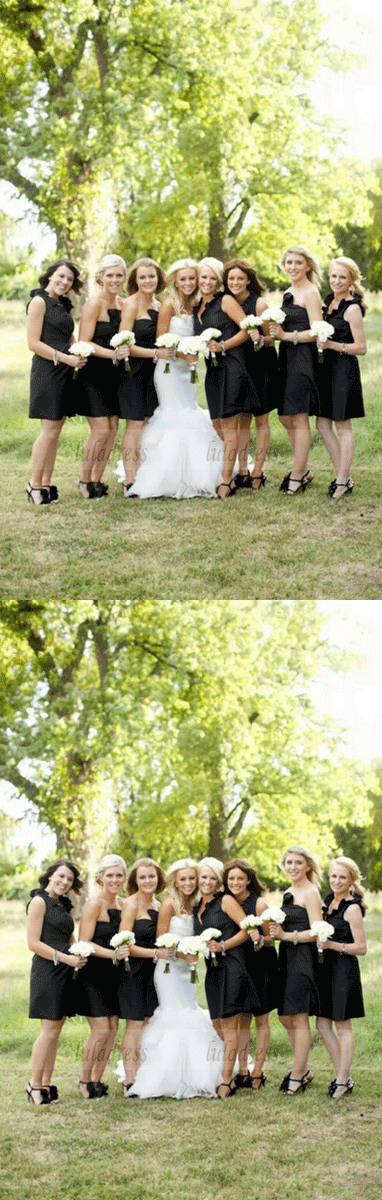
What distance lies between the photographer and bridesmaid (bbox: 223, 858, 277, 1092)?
8820mm

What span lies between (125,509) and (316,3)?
593 inches

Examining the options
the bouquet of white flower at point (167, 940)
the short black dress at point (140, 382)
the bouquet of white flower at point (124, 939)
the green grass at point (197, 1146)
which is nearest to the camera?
the green grass at point (197, 1146)

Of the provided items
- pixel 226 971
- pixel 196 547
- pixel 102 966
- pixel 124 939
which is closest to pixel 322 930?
pixel 226 971

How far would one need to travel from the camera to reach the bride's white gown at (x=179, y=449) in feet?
35.1

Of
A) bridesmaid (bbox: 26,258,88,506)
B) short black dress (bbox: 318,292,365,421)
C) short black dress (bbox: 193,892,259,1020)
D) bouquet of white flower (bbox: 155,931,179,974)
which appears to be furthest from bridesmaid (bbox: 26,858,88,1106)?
short black dress (bbox: 318,292,365,421)

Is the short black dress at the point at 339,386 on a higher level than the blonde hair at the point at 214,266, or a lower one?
lower

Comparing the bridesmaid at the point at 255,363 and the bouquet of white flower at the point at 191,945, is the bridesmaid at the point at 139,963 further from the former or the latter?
the bridesmaid at the point at 255,363

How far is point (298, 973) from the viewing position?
28.7 ft

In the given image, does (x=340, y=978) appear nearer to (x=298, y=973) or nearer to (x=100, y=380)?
(x=298, y=973)

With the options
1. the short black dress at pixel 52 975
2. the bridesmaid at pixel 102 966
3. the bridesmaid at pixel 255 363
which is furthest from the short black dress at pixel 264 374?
the short black dress at pixel 52 975

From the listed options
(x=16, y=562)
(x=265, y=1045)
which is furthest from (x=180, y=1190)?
(x=16, y=562)

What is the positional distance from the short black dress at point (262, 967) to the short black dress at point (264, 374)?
3.93 m

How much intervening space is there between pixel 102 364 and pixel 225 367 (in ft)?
3.25

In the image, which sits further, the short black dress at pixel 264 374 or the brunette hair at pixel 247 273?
the short black dress at pixel 264 374
